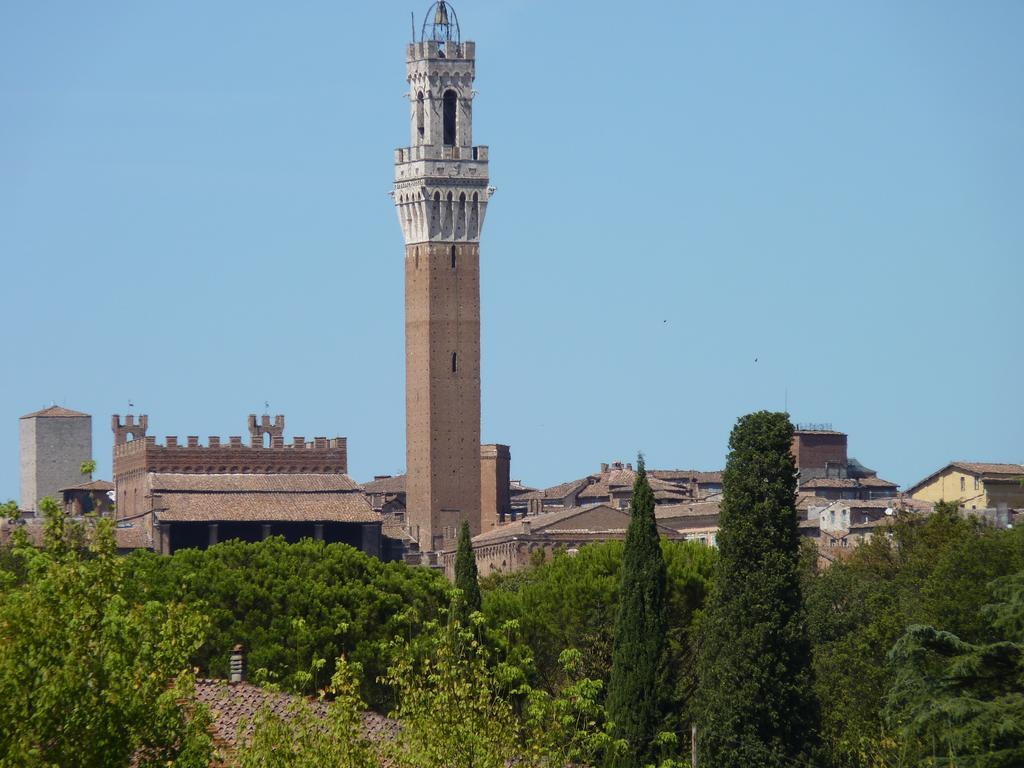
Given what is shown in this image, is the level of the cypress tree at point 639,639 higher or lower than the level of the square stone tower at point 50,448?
lower

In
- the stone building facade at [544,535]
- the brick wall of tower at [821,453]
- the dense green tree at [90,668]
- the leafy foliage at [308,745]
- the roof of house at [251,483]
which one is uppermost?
the brick wall of tower at [821,453]

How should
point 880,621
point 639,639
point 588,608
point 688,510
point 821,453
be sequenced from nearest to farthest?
point 639,639 < point 880,621 < point 588,608 < point 688,510 < point 821,453

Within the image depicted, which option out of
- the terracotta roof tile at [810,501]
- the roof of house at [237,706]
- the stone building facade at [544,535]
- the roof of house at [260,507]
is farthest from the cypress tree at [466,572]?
the terracotta roof tile at [810,501]

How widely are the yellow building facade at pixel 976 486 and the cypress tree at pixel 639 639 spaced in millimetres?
46947

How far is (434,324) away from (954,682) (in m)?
60.4

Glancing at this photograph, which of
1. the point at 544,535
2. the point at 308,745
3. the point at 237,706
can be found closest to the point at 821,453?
the point at 544,535

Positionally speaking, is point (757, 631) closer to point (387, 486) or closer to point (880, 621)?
point (880, 621)

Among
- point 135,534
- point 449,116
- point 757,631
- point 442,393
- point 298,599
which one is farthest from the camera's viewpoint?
point 449,116

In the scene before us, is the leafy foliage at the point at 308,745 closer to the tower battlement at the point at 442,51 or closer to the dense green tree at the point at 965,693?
the dense green tree at the point at 965,693

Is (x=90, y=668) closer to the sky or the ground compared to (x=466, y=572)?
closer to the ground

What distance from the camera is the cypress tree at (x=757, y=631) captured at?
110 ft

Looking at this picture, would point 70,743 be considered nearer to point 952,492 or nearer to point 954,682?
point 954,682

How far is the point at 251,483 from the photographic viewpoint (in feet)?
304

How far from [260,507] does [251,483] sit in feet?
11.7
